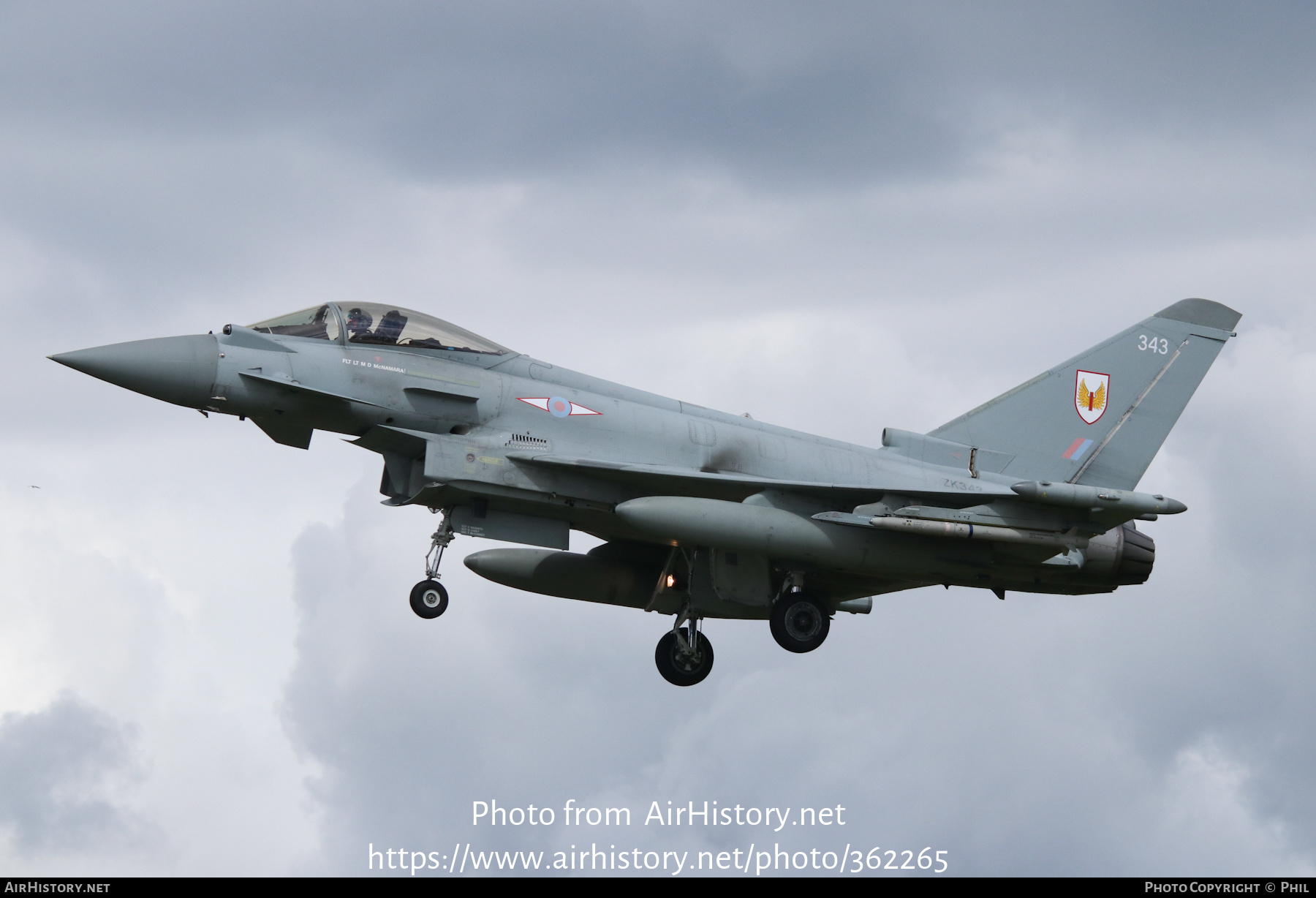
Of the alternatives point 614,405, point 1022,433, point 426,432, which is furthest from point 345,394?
point 1022,433

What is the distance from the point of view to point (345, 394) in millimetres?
17438

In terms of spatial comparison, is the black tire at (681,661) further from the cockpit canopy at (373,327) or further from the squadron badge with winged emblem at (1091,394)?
the squadron badge with winged emblem at (1091,394)

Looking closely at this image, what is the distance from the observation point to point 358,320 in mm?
17891

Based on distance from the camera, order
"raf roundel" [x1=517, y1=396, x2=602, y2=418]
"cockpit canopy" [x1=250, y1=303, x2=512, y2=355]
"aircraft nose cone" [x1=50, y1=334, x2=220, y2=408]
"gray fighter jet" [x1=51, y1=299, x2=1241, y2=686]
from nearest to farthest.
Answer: "aircraft nose cone" [x1=50, y1=334, x2=220, y2=408] → "gray fighter jet" [x1=51, y1=299, x2=1241, y2=686] → "cockpit canopy" [x1=250, y1=303, x2=512, y2=355] → "raf roundel" [x1=517, y1=396, x2=602, y2=418]

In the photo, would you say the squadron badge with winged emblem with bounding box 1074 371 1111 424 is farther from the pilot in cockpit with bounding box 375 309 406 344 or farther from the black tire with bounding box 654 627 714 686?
the pilot in cockpit with bounding box 375 309 406 344

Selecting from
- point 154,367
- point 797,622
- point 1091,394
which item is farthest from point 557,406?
point 1091,394

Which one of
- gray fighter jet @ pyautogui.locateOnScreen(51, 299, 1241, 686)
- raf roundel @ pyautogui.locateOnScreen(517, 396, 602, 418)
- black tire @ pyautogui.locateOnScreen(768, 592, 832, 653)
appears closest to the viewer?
gray fighter jet @ pyautogui.locateOnScreen(51, 299, 1241, 686)

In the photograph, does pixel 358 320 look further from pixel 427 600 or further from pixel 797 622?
pixel 797 622

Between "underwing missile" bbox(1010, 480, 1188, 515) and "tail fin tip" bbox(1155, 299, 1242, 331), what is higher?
"tail fin tip" bbox(1155, 299, 1242, 331)

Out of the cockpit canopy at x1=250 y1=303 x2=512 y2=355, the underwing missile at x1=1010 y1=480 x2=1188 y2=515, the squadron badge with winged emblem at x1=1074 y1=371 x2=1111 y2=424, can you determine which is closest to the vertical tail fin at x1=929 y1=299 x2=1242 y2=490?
the squadron badge with winged emblem at x1=1074 y1=371 x2=1111 y2=424

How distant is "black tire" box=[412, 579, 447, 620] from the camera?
691 inches

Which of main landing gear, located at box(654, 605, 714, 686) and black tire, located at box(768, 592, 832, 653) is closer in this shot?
black tire, located at box(768, 592, 832, 653)

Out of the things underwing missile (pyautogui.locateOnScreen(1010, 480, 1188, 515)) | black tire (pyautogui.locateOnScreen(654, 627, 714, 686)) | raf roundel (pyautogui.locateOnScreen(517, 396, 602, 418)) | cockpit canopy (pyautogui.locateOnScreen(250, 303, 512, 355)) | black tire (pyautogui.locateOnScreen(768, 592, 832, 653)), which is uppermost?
cockpit canopy (pyautogui.locateOnScreen(250, 303, 512, 355))

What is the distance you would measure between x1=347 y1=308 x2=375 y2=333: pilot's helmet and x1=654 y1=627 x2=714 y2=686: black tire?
21.2 ft
